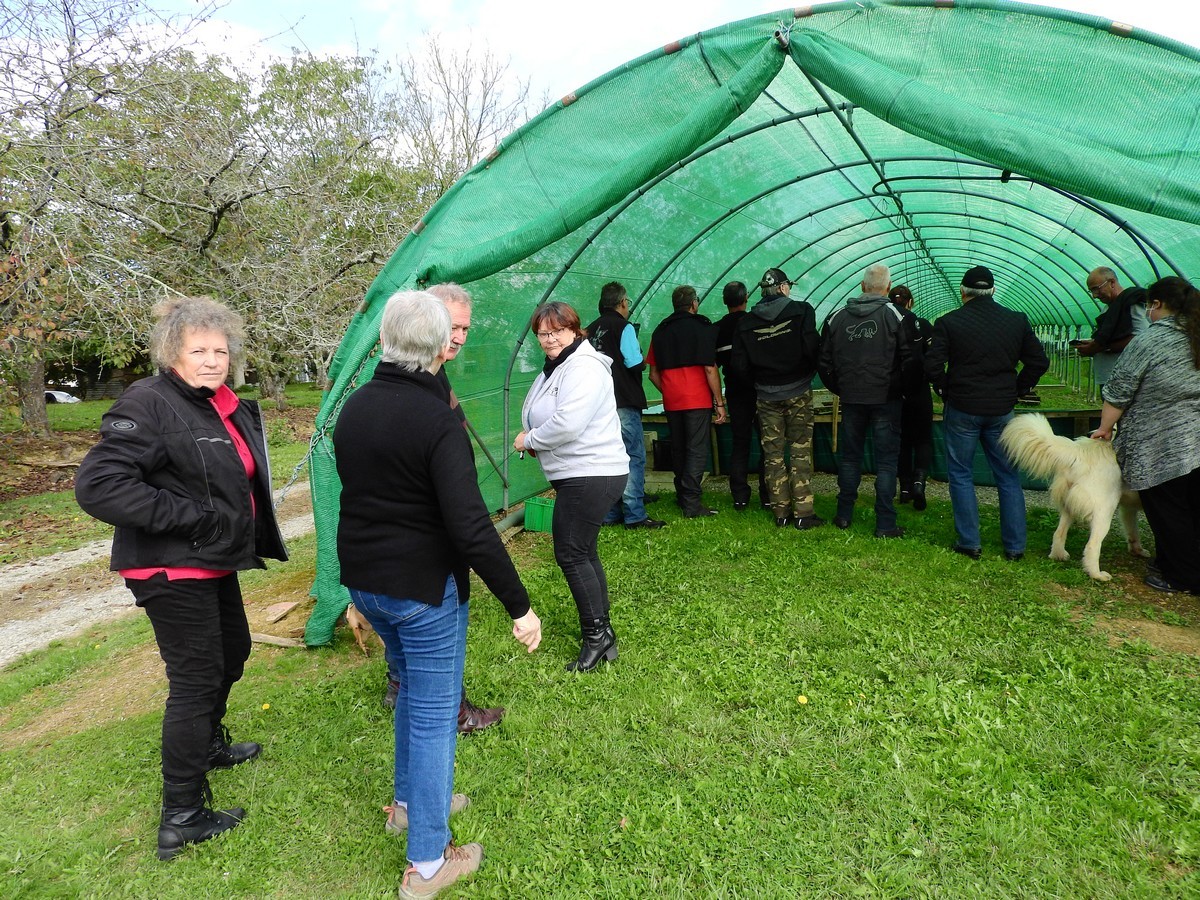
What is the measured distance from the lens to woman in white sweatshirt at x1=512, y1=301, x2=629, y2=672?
3615mm

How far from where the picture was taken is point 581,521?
12.2 feet

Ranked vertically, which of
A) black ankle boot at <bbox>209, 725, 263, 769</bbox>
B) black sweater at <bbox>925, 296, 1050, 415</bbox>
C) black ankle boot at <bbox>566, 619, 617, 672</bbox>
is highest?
black sweater at <bbox>925, 296, 1050, 415</bbox>

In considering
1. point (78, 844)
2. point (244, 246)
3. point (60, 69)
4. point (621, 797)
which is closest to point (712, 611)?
point (621, 797)

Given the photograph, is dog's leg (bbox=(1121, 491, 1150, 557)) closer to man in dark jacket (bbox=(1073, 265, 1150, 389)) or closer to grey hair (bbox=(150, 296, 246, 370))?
man in dark jacket (bbox=(1073, 265, 1150, 389))

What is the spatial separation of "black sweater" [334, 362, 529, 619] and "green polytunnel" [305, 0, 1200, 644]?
1.97 meters

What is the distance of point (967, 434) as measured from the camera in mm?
5277

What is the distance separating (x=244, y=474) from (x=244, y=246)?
1224cm

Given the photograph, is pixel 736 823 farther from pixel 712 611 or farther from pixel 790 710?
pixel 712 611

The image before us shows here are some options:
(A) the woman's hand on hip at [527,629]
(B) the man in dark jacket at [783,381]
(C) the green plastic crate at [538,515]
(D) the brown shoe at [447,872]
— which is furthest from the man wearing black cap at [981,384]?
(D) the brown shoe at [447,872]

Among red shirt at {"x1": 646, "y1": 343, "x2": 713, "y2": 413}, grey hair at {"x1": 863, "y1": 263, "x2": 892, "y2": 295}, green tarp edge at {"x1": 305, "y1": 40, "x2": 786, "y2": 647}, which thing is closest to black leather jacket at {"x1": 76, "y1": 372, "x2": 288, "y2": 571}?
green tarp edge at {"x1": 305, "y1": 40, "x2": 786, "y2": 647}

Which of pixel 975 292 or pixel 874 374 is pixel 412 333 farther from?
pixel 975 292

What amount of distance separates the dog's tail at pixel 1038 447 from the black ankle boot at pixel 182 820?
5137 mm

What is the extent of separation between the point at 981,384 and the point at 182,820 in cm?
531

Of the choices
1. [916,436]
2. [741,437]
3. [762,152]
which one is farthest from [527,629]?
[916,436]
